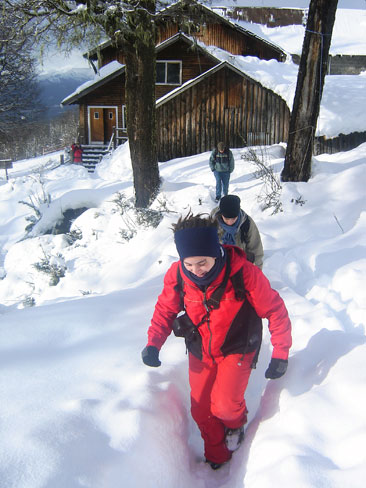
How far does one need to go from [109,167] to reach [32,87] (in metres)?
12.1

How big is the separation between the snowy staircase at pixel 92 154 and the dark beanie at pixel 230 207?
18.3 m

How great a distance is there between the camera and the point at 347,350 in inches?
98.5

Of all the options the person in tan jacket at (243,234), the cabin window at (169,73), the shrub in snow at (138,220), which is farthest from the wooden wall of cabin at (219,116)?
the person in tan jacket at (243,234)

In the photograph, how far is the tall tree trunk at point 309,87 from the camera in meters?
6.70

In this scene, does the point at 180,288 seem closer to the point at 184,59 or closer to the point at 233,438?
the point at 233,438

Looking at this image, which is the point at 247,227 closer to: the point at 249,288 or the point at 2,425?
the point at 249,288

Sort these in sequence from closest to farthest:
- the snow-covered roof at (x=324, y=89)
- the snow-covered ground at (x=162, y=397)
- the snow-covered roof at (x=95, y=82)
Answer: the snow-covered ground at (x=162, y=397)
the snow-covered roof at (x=324, y=89)
the snow-covered roof at (x=95, y=82)

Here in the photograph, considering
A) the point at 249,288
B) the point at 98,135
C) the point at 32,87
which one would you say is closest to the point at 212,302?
the point at 249,288

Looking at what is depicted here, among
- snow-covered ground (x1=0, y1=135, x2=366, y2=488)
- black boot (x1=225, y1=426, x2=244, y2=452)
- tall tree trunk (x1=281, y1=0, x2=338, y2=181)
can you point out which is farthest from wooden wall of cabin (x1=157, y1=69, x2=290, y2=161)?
black boot (x1=225, y1=426, x2=244, y2=452)

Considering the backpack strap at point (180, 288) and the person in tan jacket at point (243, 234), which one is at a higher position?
the backpack strap at point (180, 288)

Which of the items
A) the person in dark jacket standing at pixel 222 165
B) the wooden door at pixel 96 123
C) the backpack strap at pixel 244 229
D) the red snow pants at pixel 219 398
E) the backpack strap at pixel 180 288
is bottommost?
the wooden door at pixel 96 123

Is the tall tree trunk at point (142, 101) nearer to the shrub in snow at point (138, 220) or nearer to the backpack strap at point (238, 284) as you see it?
the shrub in snow at point (138, 220)

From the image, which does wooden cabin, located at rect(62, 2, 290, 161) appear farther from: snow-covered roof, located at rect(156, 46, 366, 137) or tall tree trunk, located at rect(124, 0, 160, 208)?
tall tree trunk, located at rect(124, 0, 160, 208)

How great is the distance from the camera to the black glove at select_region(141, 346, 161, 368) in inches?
91.5
